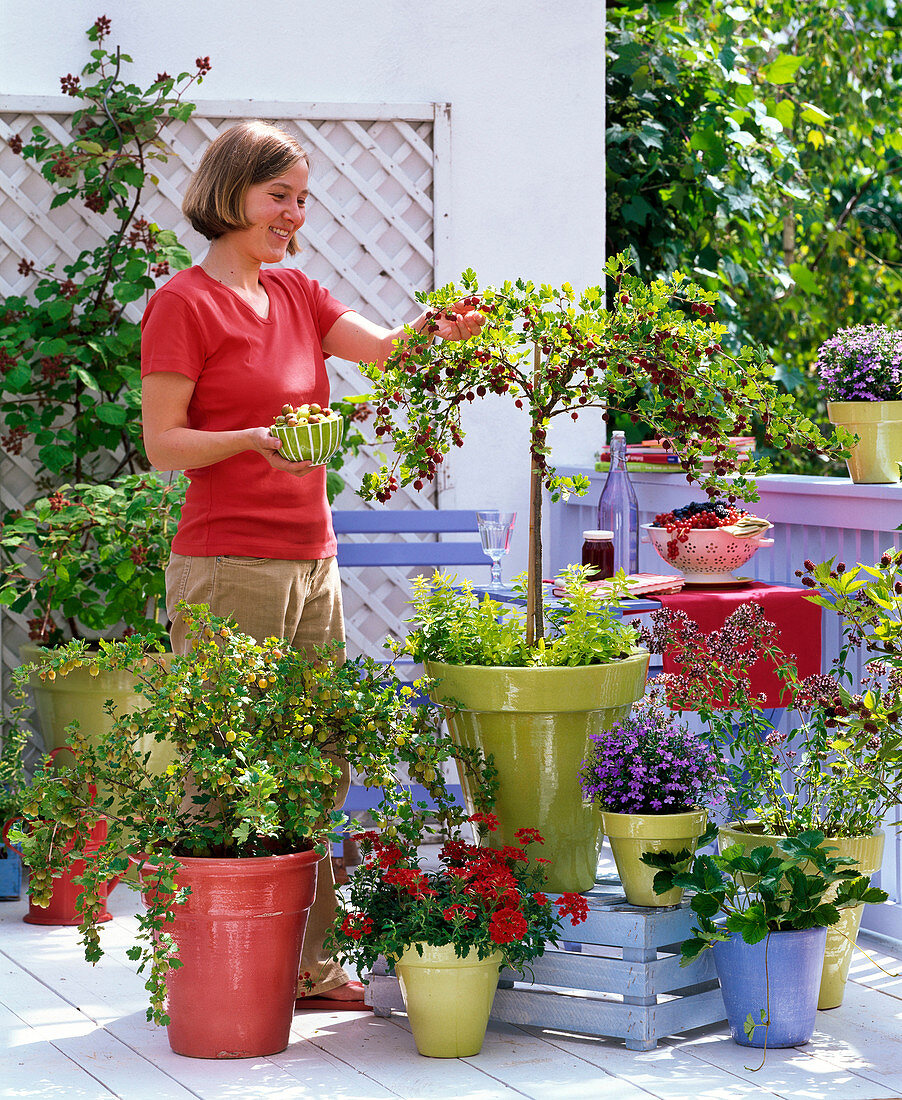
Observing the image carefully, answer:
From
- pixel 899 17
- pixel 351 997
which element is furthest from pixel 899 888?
pixel 899 17

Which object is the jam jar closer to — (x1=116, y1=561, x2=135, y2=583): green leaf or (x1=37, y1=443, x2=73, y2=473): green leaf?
(x1=116, y1=561, x2=135, y2=583): green leaf

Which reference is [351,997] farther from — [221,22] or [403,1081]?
[221,22]

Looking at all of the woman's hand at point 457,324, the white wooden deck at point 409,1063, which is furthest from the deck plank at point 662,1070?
the woman's hand at point 457,324

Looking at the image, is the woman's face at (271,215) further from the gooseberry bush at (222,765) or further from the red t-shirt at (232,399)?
the gooseberry bush at (222,765)

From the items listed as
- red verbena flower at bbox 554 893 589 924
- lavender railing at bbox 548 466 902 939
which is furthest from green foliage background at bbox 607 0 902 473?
red verbena flower at bbox 554 893 589 924

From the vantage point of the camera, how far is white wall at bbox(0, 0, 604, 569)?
3.89m

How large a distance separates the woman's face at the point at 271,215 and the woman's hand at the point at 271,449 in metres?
0.37

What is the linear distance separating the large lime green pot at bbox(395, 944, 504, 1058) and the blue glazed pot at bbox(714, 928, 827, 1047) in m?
0.37

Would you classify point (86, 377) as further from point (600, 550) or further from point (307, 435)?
point (307, 435)

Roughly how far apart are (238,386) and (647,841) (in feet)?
3.34

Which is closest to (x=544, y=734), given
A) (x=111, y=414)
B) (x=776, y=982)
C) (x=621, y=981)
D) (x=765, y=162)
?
(x=621, y=981)

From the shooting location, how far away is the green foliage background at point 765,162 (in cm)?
480

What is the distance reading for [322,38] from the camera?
395cm

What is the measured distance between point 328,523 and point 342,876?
3.76ft
